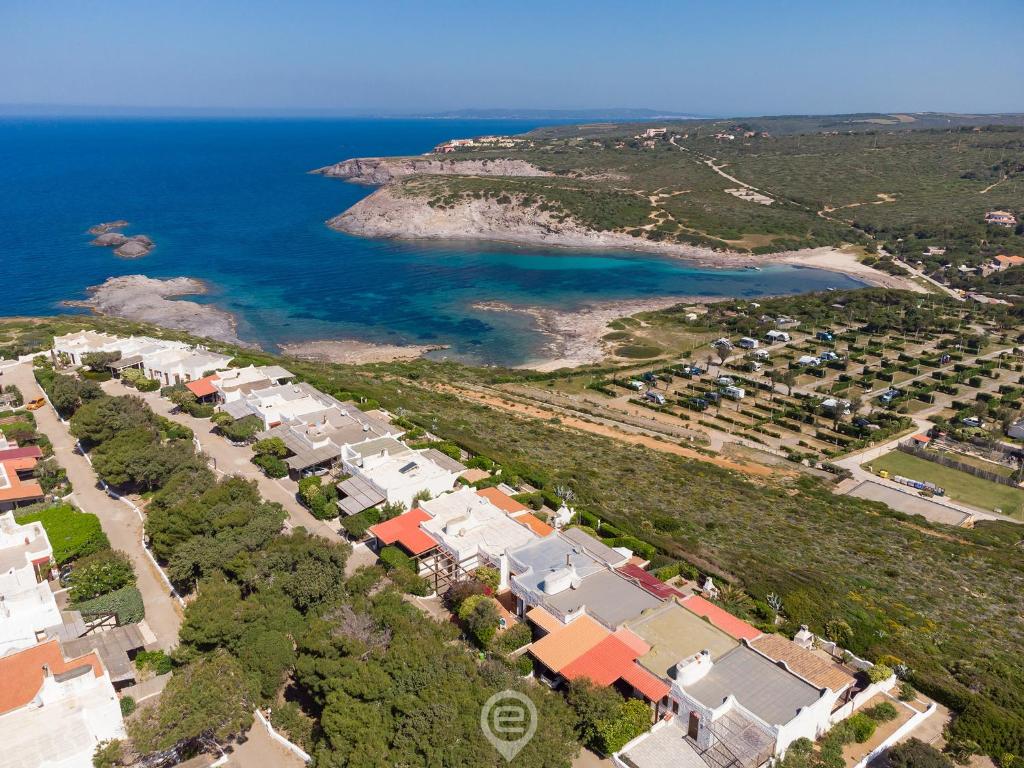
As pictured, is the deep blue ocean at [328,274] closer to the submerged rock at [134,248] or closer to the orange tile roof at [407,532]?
the submerged rock at [134,248]

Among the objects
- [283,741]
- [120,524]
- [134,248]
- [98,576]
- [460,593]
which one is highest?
[460,593]

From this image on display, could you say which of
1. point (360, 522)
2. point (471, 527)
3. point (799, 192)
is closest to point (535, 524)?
point (471, 527)

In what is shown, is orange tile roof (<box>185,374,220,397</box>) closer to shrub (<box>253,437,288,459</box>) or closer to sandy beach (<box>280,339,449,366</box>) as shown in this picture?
shrub (<box>253,437,288,459</box>)

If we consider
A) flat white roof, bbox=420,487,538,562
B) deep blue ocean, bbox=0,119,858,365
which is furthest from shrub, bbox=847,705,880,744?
deep blue ocean, bbox=0,119,858,365

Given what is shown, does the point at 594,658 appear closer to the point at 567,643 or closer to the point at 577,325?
the point at 567,643

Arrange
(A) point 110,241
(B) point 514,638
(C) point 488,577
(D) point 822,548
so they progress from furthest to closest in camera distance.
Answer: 1. (A) point 110,241
2. (D) point 822,548
3. (C) point 488,577
4. (B) point 514,638

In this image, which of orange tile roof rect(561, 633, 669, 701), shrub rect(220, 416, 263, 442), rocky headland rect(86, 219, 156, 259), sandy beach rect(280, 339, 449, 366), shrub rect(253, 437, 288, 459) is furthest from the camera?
rocky headland rect(86, 219, 156, 259)
